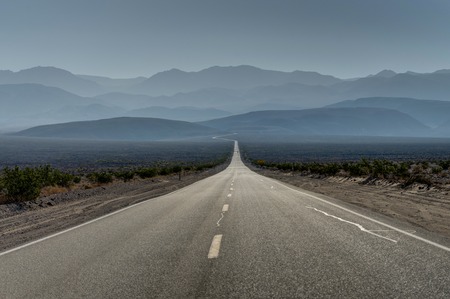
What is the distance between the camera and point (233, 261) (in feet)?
21.4

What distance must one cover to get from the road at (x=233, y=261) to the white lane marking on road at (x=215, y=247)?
0.02 m

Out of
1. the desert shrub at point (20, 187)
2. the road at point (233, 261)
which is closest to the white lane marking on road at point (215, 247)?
the road at point (233, 261)

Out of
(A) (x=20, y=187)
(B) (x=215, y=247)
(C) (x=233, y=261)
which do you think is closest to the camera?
(C) (x=233, y=261)

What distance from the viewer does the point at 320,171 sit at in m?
42.8

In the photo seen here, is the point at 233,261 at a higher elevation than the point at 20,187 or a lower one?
higher

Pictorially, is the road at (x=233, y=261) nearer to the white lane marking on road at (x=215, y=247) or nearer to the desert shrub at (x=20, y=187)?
the white lane marking on road at (x=215, y=247)

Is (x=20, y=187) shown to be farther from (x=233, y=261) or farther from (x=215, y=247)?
(x=233, y=261)

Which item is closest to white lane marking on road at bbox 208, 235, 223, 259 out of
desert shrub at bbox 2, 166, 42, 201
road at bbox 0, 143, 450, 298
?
road at bbox 0, 143, 450, 298

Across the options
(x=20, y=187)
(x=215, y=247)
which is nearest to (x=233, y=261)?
(x=215, y=247)

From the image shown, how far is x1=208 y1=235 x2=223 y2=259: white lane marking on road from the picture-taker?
692 centimetres

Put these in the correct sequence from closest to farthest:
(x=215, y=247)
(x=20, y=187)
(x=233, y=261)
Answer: (x=233, y=261) < (x=215, y=247) < (x=20, y=187)

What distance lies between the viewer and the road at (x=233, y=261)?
5246 millimetres

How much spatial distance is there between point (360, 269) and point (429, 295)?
3.86ft

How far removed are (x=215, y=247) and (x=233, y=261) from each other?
104 centimetres
